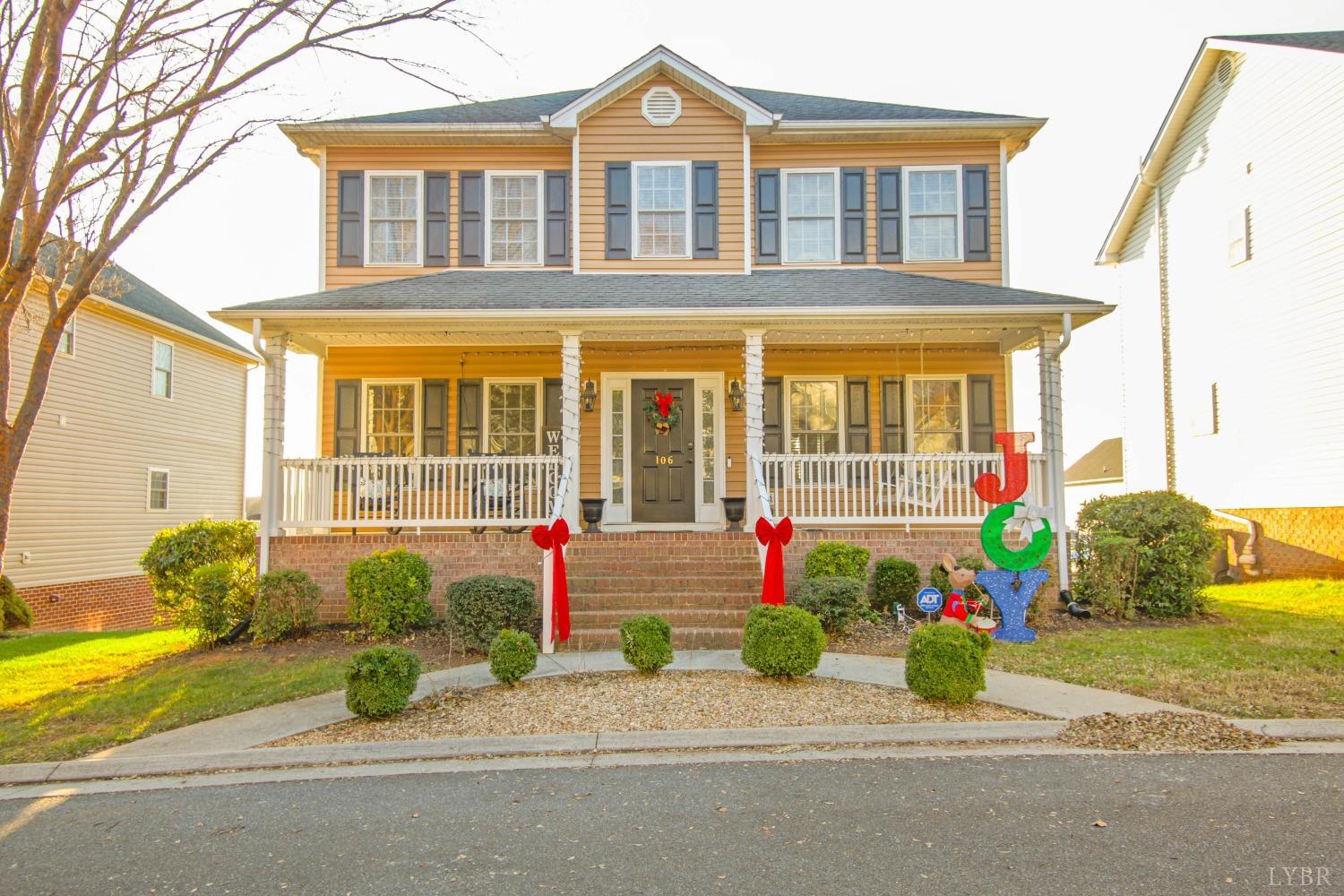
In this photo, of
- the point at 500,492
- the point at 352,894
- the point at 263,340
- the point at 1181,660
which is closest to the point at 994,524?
the point at 1181,660

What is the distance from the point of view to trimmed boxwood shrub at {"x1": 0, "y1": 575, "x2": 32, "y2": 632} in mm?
13766

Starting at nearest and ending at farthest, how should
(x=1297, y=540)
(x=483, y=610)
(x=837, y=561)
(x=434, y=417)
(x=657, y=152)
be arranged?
(x=483, y=610), (x=837, y=561), (x=657, y=152), (x=434, y=417), (x=1297, y=540)

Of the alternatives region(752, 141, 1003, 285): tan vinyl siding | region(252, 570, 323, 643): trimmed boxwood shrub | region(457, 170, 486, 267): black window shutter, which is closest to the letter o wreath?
region(752, 141, 1003, 285): tan vinyl siding

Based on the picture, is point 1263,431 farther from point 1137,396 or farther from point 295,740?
point 295,740

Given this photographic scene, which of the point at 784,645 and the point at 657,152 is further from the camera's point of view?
the point at 657,152

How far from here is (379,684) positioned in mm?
6465

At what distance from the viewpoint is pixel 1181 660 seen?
26.5ft

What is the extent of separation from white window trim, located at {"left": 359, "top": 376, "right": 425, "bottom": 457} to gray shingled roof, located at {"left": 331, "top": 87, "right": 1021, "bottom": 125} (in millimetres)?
3867

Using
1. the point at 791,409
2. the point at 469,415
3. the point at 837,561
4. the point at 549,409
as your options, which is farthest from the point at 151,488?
the point at 837,561

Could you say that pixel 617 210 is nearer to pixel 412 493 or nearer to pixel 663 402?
pixel 663 402

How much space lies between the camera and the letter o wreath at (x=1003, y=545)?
877 centimetres

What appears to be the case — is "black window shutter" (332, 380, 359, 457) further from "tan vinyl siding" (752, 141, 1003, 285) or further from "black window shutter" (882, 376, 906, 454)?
"black window shutter" (882, 376, 906, 454)

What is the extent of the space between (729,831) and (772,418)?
31.6ft

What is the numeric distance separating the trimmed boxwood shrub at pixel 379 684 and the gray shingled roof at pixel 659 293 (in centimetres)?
557
